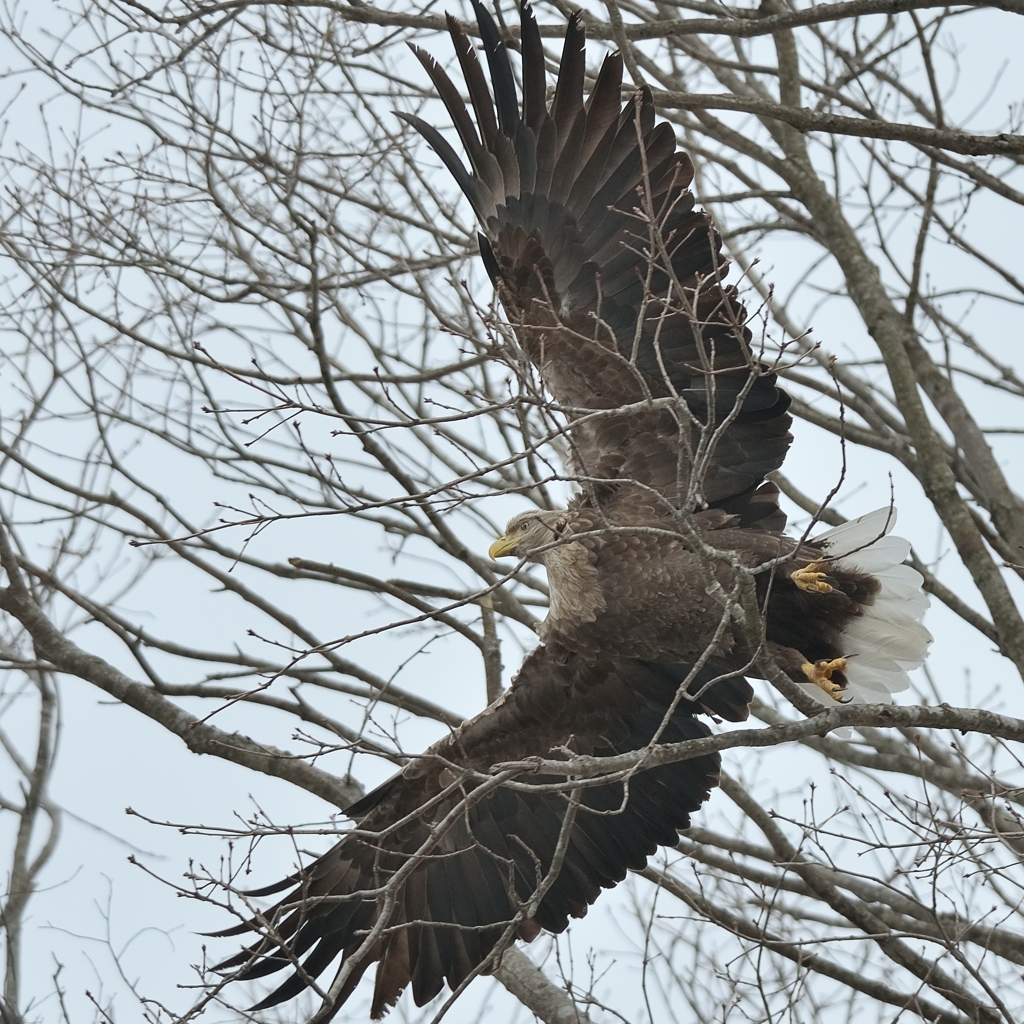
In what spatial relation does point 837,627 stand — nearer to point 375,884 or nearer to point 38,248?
point 375,884

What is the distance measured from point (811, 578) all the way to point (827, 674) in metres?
0.48

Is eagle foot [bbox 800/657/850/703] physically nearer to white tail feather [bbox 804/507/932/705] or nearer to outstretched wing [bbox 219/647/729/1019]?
white tail feather [bbox 804/507/932/705]

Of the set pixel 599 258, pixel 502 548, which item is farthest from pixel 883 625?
pixel 599 258

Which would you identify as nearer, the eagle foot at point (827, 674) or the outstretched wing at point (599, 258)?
the outstretched wing at point (599, 258)

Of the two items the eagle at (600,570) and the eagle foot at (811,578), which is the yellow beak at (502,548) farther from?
the eagle foot at (811,578)

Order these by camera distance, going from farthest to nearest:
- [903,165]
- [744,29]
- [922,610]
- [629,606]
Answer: [903,165], [922,610], [629,606], [744,29]

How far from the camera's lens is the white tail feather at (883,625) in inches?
200

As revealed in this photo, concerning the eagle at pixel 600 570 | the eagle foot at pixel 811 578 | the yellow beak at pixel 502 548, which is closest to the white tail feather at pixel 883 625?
the eagle at pixel 600 570

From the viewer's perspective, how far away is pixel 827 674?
500 cm

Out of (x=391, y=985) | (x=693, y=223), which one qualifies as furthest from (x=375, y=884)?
(x=693, y=223)

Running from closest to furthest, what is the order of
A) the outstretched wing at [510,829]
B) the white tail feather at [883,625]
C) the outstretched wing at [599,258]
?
the outstretched wing at [599,258] < the outstretched wing at [510,829] < the white tail feather at [883,625]

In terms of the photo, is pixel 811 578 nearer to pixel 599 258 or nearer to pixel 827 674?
pixel 827 674

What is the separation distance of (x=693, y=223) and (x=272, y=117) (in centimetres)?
253

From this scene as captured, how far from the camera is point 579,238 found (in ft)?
15.8
